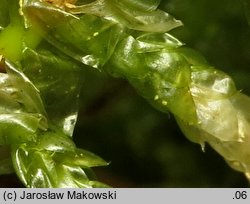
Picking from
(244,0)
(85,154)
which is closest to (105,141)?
(85,154)

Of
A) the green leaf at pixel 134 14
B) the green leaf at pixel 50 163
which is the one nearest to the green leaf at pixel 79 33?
the green leaf at pixel 134 14

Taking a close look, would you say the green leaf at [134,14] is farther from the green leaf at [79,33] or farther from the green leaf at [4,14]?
the green leaf at [4,14]

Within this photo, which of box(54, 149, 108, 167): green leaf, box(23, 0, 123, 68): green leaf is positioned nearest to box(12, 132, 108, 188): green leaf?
box(54, 149, 108, 167): green leaf

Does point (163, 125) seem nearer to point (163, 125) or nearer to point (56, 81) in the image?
point (163, 125)

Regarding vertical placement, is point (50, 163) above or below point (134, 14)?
below

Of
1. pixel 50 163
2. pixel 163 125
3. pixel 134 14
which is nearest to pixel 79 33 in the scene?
pixel 134 14

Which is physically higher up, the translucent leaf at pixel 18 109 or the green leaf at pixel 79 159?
the translucent leaf at pixel 18 109

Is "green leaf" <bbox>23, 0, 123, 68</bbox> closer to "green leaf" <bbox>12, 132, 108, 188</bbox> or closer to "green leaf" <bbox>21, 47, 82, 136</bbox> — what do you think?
"green leaf" <bbox>21, 47, 82, 136</bbox>

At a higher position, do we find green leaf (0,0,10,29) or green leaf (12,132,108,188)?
green leaf (0,0,10,29)

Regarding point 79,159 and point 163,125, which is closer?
point 79,159
